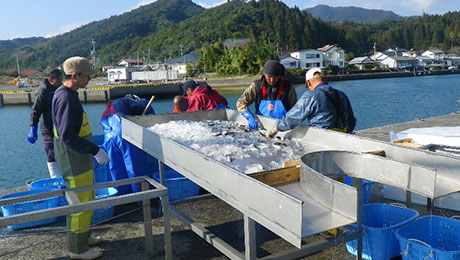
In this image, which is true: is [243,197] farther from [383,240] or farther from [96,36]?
[96,36]

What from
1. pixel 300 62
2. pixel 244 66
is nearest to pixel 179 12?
pixel 300 62

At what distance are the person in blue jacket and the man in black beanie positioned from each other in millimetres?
1460

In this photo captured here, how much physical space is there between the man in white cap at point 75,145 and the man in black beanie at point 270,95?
1.94 meters

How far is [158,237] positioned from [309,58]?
7459 centimetres

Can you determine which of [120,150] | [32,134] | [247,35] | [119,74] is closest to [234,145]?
[120,150]

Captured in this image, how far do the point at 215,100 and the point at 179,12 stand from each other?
205 meters

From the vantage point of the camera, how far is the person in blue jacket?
4.81 meters

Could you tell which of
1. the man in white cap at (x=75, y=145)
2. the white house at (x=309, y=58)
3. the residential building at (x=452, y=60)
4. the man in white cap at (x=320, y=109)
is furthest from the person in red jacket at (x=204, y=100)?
the residential building at (x=452, y=60)

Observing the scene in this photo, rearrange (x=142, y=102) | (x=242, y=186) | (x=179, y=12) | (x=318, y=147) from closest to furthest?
(x=242, y=186) < (x=318, y=147) < (x=142, y=102) < (x=179, y=12)

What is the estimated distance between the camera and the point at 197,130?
13.4ft

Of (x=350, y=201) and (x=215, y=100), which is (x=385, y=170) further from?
(x=215, y=100)

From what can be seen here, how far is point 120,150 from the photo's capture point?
16.0ft

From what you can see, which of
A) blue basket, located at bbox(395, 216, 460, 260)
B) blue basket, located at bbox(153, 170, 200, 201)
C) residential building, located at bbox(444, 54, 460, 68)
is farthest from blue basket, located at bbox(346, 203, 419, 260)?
residential building, located at bbox(444, 54, 460, 68)

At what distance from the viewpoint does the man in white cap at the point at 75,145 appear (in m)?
3.32
